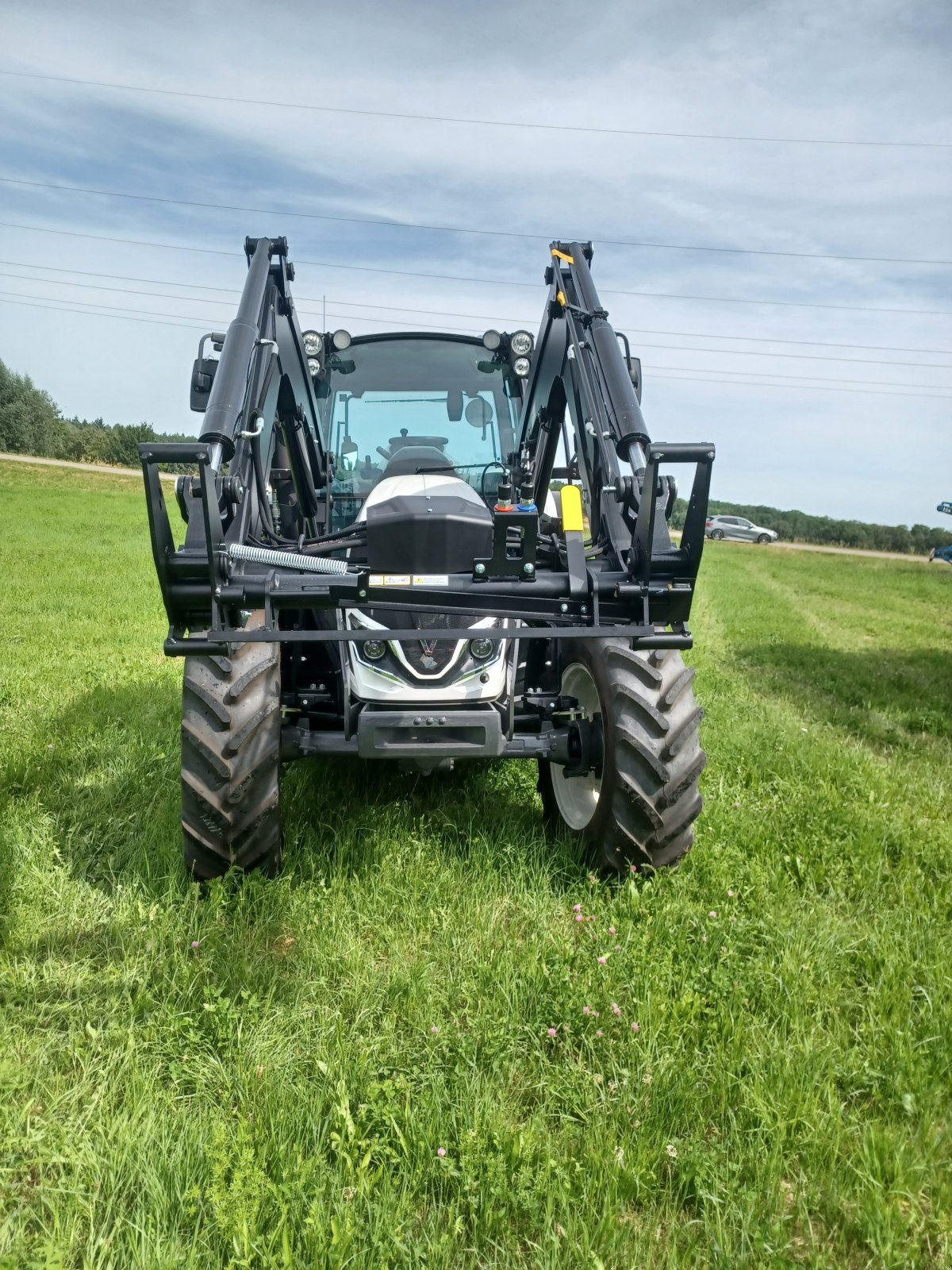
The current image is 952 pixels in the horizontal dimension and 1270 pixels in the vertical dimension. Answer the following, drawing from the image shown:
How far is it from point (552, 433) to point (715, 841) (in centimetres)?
211

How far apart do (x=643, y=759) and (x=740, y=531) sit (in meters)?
42.3

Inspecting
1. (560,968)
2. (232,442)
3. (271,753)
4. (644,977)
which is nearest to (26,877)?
(271,753)

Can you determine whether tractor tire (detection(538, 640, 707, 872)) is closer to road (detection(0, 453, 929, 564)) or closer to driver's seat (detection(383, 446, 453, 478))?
driver's seat (detection(383, 446, 453, 478))

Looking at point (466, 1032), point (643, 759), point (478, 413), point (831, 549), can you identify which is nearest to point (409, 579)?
point (643, 759)

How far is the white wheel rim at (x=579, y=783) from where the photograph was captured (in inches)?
151

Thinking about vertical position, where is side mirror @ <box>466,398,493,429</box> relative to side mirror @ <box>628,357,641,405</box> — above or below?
below

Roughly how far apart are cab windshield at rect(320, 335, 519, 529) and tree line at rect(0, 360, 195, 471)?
174ft

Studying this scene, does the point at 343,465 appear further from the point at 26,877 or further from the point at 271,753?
the point at 26,877

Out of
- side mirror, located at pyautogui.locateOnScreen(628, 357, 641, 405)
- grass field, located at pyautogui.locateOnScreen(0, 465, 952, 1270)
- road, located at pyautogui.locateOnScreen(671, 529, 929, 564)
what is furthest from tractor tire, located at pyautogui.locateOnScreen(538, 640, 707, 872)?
road, located at pyautogui.locateOnScreen(671, 529, 929, 564)

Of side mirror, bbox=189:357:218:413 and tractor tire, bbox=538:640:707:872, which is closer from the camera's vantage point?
tractor tire, bbox=538:640:707:872

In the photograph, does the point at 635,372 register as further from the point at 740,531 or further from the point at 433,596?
the point at 740,531

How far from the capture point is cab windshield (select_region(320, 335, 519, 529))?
4.91 metres

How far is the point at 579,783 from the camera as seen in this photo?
4.01m

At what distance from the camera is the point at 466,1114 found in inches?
90.6
